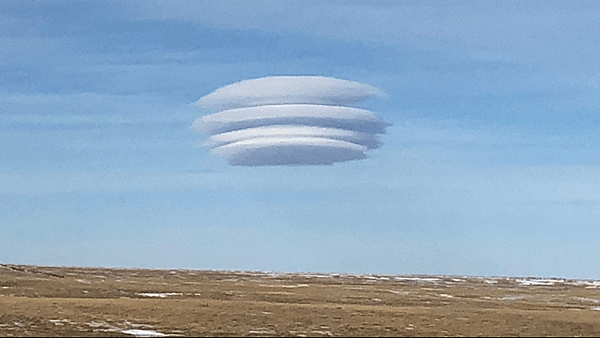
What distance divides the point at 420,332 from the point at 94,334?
18.4 m

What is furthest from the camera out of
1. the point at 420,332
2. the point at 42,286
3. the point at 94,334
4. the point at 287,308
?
the point at 42,286

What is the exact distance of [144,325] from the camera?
4525cm

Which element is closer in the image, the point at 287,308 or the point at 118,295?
the point at 287,308

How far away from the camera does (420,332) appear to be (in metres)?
44.2

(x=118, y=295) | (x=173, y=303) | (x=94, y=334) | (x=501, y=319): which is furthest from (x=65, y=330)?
(x=118, y=295)

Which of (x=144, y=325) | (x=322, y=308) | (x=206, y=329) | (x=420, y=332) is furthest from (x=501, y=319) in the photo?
(x=144, y=325)

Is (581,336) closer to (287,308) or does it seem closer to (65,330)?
(287,308)

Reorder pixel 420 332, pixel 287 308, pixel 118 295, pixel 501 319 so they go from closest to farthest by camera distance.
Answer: pixel 420 332 → pixel 501 319 → pixel 287 308 → pixel 118 295

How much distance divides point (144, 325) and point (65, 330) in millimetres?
4692

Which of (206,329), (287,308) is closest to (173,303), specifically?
(287,308)

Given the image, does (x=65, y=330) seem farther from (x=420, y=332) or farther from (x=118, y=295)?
(x=118, y=295)

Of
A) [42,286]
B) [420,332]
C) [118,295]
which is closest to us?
[420,332]

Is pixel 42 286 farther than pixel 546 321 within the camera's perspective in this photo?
Yes

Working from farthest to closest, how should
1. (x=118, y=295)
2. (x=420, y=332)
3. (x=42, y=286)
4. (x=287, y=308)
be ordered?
A: (x=42, y=286)
(x=118, y=295)
(x=287, y=308)
(x=420, y=332)
